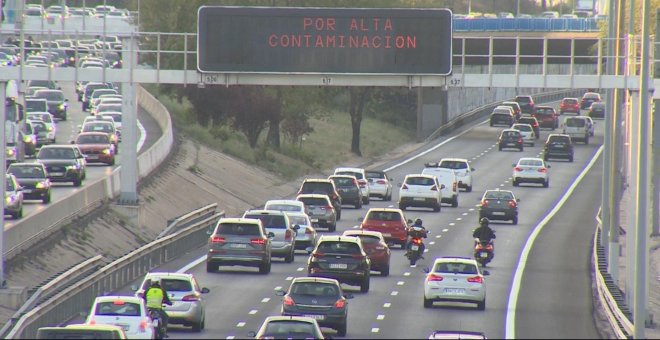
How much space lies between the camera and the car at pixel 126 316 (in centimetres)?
2912

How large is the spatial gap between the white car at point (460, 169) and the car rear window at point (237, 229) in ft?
110

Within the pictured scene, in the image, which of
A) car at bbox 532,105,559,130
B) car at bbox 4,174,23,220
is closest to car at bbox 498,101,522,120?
car at bbox 532,105,559,130

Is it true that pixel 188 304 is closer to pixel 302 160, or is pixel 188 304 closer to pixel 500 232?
pixel 500 232

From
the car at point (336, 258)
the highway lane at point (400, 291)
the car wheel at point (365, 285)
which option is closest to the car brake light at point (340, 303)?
the highway lane at point (400, 291)

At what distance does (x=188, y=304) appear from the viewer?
3400cm

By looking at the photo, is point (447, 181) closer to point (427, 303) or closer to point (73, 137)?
point (73, 137)

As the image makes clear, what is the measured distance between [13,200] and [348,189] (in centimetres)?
2230

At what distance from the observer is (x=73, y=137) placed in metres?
83.3

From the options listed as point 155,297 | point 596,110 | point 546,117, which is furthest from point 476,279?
point 596,110

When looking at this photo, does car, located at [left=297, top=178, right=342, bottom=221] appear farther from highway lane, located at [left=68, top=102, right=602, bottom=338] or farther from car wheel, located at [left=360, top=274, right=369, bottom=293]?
car wheel, located at [left=360, top=274, right=369, bottom=293]

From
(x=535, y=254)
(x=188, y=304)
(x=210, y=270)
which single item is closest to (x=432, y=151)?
(x=535, y=254)

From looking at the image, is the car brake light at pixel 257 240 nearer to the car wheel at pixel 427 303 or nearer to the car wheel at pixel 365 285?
the car wheel at pixel 365 285

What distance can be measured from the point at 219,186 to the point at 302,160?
20208mm

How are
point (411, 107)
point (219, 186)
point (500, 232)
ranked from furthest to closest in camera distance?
point (411, 107) < point (219, 186) < point (500, 232)
